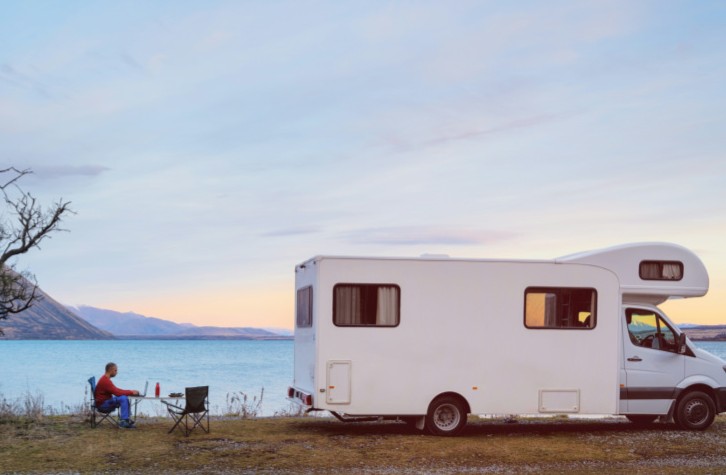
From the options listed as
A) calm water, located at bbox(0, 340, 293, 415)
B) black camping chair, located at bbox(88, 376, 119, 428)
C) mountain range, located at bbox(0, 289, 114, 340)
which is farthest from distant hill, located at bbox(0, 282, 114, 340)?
black camping chair, located at bbox(88, 376, 119, 428)

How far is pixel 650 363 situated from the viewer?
1524cm

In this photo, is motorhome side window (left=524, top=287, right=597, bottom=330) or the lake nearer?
motorhome side window (left=524, top=287, right=597, bottom=330)

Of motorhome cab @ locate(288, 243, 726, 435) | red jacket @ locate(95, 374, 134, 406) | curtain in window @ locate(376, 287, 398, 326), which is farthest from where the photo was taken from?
red jacket @ locate(95, 374, 134, 406)

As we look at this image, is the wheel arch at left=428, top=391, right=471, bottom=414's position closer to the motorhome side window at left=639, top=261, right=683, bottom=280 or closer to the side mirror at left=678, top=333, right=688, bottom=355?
the motorhome side window at left=639, top=261, right=683, bottom=280

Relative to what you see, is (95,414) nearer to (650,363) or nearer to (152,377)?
(650,363)

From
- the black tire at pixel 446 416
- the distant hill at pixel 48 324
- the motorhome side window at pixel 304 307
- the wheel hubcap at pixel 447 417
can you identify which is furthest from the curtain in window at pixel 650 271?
the distant hill at pixel 48 324

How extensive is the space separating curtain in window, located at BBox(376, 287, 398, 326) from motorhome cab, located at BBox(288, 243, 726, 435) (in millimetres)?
16

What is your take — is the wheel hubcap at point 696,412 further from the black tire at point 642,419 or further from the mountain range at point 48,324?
the mountain range at point 48,324

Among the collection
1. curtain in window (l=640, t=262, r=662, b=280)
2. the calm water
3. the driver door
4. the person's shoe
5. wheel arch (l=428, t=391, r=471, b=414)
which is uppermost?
curtain in window (l=640, t=262, r=662, b=280)

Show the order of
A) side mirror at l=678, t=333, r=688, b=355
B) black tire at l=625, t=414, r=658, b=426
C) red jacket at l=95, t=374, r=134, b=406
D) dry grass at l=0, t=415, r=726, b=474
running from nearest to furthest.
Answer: dry grass at l=0, t=415, r=726, b=474 < red jacket at l=95, t=374, r=134, b=406 < side mirror at l=678, t=333, r=688, b=355 < black tire at l=625, t=414, r=658, b=426

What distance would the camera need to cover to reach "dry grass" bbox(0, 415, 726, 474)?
1202 cm

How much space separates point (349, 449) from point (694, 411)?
20.9 ft

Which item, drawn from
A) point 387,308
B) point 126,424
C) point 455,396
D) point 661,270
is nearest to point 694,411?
point 661,270

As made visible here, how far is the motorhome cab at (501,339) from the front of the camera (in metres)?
14.1
